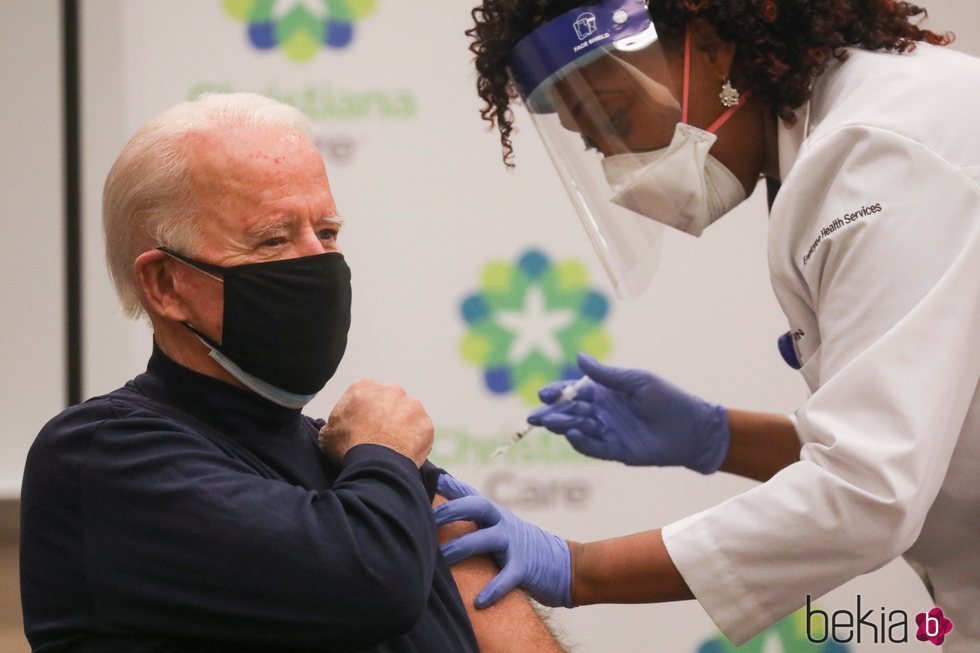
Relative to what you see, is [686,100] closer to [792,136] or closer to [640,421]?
[792,136]

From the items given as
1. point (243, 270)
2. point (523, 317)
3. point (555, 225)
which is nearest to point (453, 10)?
point (555, 225)

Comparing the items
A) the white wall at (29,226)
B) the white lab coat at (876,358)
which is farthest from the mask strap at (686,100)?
the white wall at (29,226)

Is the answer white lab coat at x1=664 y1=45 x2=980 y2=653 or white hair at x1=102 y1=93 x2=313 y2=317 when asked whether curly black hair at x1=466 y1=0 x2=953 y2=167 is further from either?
white hair at x1=102 y1=93 x2=313 y2=317

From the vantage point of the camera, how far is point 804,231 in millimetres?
1454

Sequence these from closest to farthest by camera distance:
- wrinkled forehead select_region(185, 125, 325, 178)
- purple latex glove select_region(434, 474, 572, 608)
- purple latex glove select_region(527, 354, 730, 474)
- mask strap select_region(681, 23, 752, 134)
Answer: wrinkled forehead select_region(185, 125, 325, 178) < purple latex glove select_region(434, 474, 572, 608) < mask strap select_region(681, 23, 752, 134) < purple latex glove select_region(527, 354, 730, 474)

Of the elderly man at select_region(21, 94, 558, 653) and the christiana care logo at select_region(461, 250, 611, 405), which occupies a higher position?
the elderly man at select_region(21, 94, 558, 653)

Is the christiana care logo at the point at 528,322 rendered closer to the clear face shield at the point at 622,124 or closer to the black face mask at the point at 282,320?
the clear face shield at the point at 622,124

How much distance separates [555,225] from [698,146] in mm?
960

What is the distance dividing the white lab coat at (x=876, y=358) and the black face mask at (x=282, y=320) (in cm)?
57

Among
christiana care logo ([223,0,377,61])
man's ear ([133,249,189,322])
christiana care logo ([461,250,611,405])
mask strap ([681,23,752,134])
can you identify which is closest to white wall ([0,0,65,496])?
christiana care logo ([223,0,377,61])

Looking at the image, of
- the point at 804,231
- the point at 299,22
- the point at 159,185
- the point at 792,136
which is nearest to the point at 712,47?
the point at 792,136

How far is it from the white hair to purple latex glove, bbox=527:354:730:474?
952mm

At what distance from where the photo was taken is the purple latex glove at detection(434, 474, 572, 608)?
1.43m

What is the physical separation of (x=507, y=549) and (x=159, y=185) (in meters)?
0.68
